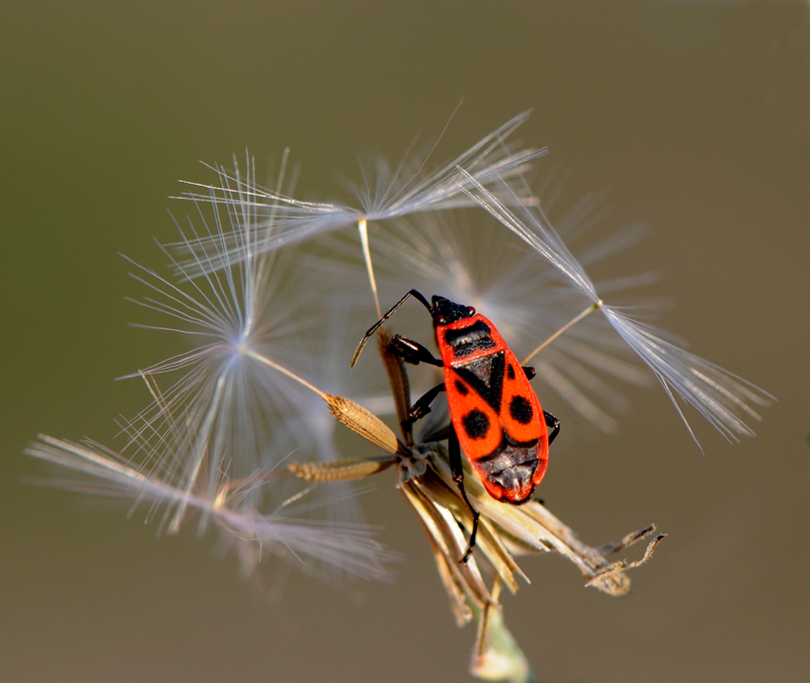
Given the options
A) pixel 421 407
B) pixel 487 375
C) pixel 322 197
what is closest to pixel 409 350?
pixel 421 407

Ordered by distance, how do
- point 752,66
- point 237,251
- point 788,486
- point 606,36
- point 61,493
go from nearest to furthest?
point 237,251, point 788,486, point 752,66, point 606,36, point 61,493

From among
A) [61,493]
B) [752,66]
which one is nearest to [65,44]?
[61,493]

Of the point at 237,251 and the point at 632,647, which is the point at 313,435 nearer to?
the point at 237,251

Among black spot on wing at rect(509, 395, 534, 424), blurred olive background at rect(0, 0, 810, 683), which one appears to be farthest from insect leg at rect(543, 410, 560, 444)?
blurred olive background at rect(0, 0, 810, 683)

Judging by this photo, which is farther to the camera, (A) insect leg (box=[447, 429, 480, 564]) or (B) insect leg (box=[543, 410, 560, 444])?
(B) insect leg (box=[543, 410, 560, 444])

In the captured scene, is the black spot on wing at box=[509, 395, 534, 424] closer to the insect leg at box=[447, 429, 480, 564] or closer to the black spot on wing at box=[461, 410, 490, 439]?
the black spot on wing at box=[461, 410, 490, 439]

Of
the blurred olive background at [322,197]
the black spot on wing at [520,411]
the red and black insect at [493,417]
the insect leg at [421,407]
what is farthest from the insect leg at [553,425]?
the blurred olive background at [322,197]
